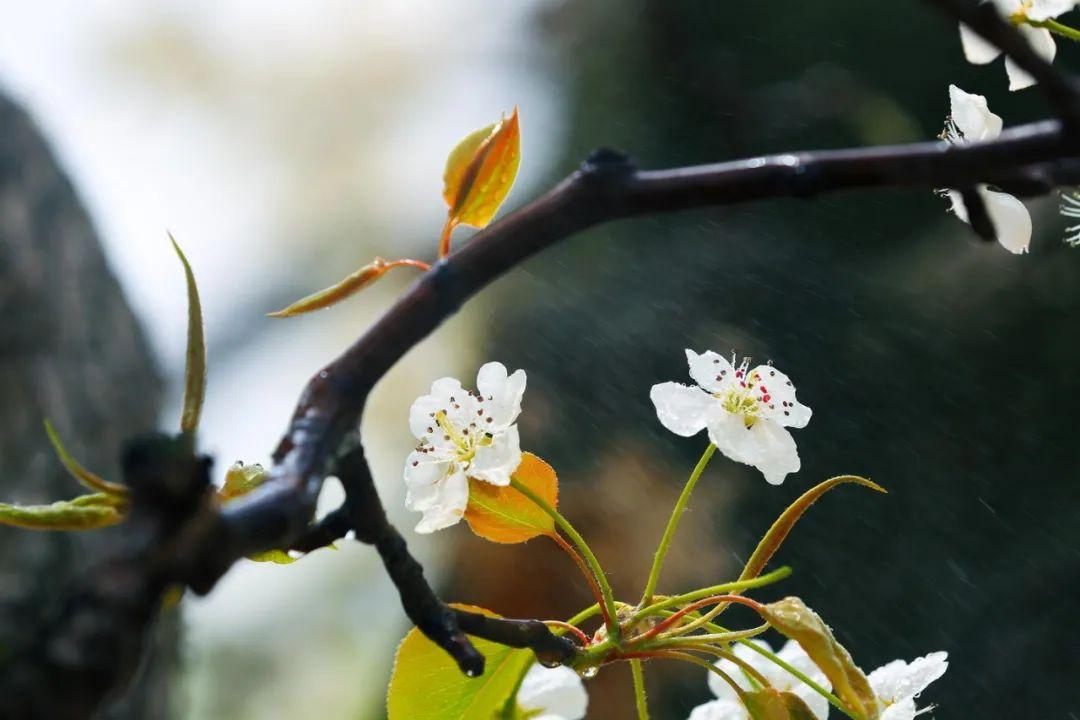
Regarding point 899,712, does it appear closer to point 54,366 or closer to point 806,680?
point 806,680

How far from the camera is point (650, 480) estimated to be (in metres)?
1.55

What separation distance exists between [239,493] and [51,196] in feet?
6.68

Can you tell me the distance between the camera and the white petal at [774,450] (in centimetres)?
30

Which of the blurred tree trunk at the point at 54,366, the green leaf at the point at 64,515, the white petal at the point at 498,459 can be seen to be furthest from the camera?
the blurred tree trunk at the point at 54,366

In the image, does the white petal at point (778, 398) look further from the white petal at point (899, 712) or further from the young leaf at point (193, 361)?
the young leaf at point (193, 361)

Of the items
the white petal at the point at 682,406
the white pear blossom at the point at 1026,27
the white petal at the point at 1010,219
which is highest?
the white pear blossom at the point at 1026,27

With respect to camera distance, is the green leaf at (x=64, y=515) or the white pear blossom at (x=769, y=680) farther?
the white pear blossom at (x=769, y=680)

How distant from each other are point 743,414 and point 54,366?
68.6 inches

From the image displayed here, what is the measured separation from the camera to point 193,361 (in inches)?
6.7

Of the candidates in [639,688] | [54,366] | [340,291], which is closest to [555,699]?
[639,688]

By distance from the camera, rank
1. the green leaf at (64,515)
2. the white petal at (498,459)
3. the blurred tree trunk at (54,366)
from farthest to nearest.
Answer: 1. the blurred tree trunk at (54,366)
2. the white petal at (498,459)
3. the green leaf at (64,515)

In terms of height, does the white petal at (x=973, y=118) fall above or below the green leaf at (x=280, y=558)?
above

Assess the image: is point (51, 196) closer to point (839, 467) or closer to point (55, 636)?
point (839, 467)

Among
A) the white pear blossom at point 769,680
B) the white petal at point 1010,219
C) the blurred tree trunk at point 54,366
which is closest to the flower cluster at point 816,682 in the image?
the white pear blossom at point 769,680
